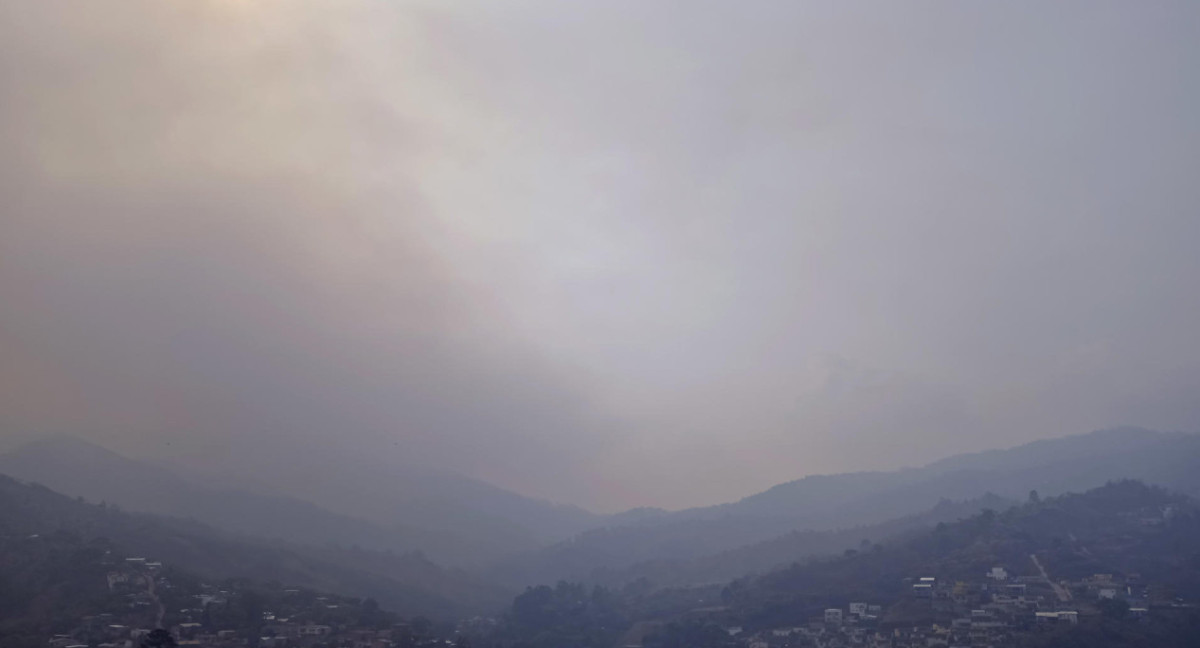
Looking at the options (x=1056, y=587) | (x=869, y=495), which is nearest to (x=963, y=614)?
(x=1056, y=587)

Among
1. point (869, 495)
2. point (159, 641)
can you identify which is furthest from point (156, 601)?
point (869, 495)

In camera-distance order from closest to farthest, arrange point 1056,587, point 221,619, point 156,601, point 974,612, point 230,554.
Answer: point 221,619 < point 156,601 < point 974,612 < point 1056,587 < point 230,554

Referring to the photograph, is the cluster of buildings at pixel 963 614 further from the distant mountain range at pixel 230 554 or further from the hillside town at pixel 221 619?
the distant mountain range at pixel 230 554

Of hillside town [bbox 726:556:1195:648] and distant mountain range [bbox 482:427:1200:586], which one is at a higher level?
distant mountain range [bbox 482:427:1200:586]

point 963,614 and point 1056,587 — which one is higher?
point 1056,587

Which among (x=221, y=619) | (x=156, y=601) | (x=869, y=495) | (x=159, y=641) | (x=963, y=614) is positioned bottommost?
(x=159, y=641)

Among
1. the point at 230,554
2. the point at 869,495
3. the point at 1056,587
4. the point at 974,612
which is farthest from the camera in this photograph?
the point at 869,495

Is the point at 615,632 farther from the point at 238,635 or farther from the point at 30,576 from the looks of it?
the point at 30,576

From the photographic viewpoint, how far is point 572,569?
7919cm

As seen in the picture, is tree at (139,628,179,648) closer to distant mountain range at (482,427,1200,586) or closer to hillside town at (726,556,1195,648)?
hillside town at (726,556,1195,648)

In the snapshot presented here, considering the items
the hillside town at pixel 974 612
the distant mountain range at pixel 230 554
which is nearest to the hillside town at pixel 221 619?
the distant mountain range at pixel 230 554

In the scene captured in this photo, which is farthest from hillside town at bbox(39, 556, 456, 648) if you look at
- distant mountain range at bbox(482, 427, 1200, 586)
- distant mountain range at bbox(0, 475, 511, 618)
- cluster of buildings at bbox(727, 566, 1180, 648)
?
distant mountain range at bbox(482, 427, 1200, 586)

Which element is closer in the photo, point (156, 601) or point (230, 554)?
point (156, 601)

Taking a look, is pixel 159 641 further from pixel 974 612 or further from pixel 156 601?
pixel 974 612
